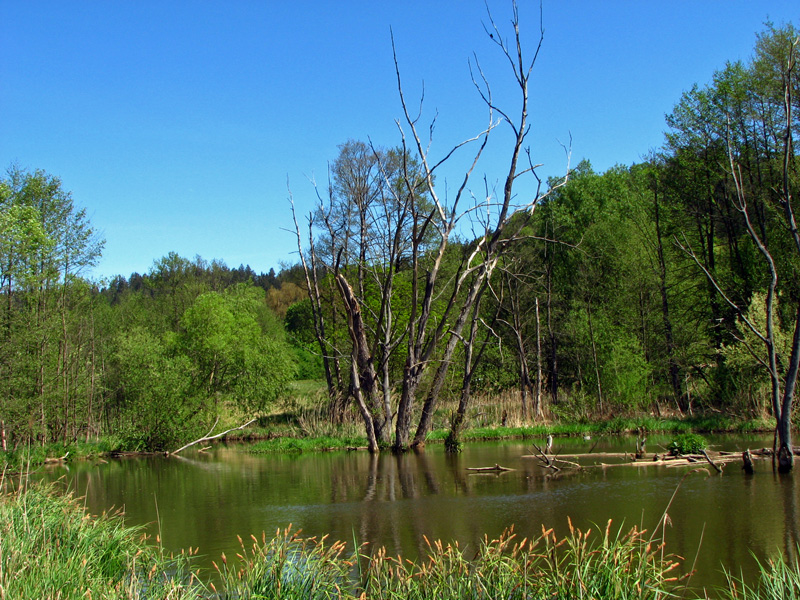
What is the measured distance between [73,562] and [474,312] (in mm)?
20800

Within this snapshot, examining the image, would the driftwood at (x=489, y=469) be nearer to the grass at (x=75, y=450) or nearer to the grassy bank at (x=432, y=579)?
the grassy bank at (x=432, y=579)

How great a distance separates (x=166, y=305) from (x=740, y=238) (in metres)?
40.7

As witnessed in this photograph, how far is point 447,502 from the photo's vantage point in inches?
490

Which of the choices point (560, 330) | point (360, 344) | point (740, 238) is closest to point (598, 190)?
point (560, 330)

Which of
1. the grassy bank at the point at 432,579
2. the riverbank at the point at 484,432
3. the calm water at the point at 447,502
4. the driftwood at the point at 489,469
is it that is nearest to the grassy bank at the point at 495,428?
the riverbank at the point at 484,432

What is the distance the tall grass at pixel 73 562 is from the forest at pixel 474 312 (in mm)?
13747

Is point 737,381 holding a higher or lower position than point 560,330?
lower

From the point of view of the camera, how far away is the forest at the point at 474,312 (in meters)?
22.6

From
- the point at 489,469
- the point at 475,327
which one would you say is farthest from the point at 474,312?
the point at 489,469

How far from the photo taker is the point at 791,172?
24156mm

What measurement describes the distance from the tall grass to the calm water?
70 cm

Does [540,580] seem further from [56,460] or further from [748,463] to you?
[56,460]

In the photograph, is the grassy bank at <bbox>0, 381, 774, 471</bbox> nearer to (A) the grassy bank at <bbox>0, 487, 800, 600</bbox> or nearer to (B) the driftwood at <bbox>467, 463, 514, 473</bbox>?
(B) the driftwood at <bbox>467, 463, 514, 473</bbox>

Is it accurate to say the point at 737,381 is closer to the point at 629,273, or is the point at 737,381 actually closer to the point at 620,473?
the point at 629,273
